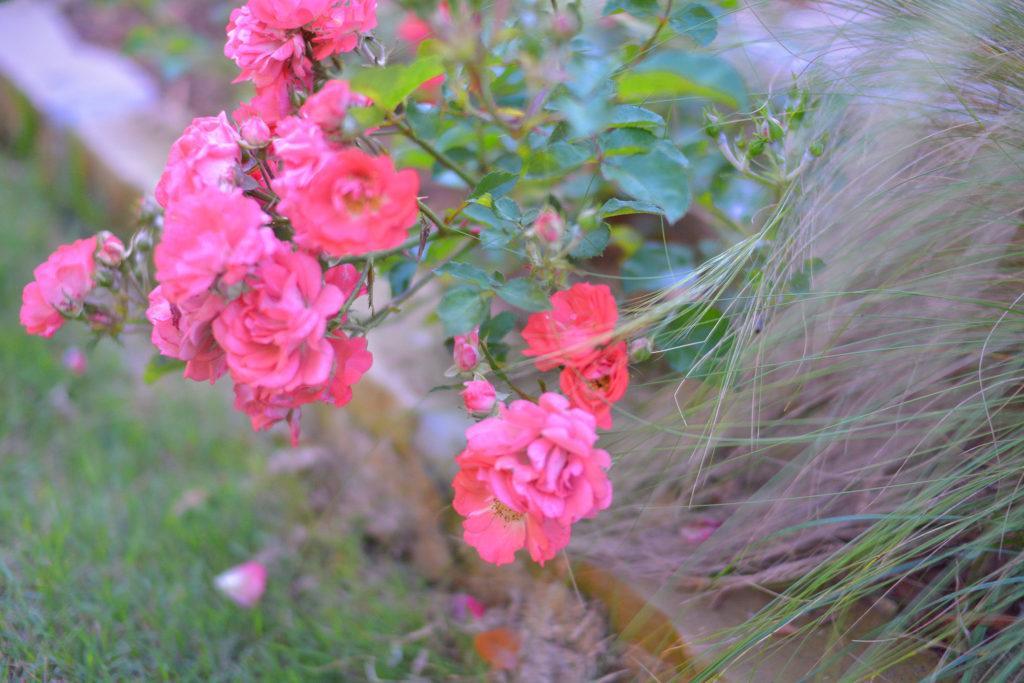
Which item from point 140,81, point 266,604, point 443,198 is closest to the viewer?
point 266,604

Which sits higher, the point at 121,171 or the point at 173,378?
the point at 121,171

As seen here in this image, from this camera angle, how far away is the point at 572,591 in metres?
1.21

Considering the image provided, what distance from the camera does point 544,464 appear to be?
31.1 inches

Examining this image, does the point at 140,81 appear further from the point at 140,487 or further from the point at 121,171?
the point at 140,487

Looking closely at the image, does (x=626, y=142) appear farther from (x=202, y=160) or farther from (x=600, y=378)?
(x=202, y=160)

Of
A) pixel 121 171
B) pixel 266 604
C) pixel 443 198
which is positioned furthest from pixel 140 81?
pixel 266 604

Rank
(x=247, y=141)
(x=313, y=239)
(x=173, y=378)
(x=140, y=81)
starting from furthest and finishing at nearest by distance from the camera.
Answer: (x=140, y=81) → (x=173, y=378) → (x=247, y=141) → (x=313, y=239)

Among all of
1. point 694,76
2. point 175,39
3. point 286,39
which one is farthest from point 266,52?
point 175,39

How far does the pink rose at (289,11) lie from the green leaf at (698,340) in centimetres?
53

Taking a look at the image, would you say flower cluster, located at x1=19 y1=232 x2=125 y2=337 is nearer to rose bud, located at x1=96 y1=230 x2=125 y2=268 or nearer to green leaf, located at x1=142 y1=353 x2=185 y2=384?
rose bud, located at x1=96 y1=230 x2=125 y2=268

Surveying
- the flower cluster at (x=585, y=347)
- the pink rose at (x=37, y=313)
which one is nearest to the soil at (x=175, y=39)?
the pink rose at (x=37, y=313)

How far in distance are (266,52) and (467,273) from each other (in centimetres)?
35

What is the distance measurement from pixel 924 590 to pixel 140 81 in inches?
110

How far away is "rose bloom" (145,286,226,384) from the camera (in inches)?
31.5
